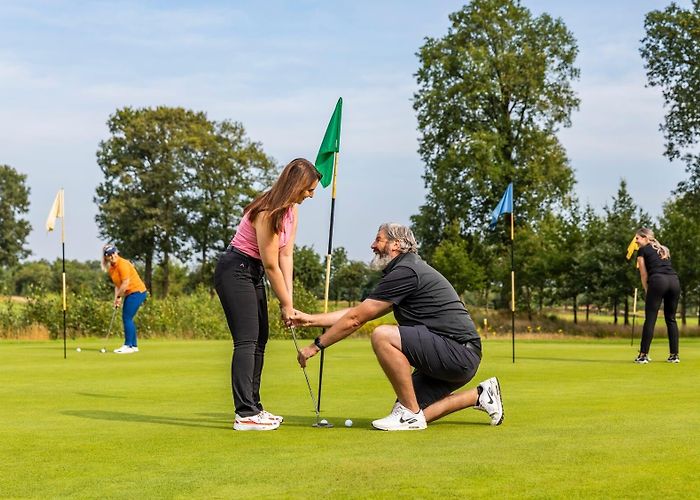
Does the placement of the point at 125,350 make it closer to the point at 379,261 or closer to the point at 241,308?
the point at 241,308

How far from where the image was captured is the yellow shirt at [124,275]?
1900 centimetres

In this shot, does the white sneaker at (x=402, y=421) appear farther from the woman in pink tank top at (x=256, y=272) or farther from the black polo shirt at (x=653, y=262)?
the black polo shirt at (x=653, y=262)

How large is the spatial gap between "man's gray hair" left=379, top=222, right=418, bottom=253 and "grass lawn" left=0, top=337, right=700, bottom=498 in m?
1.38

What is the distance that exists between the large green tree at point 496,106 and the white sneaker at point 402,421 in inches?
1786

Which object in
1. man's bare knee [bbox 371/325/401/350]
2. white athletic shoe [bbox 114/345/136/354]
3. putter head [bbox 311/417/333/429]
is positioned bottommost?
white athletic shoe [bbox 114/345/136/354]

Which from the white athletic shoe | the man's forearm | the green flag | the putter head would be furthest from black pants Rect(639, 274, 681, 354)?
the white athletic shoe

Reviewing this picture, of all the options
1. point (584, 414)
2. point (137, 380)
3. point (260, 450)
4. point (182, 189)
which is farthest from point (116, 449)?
point (182, 189)

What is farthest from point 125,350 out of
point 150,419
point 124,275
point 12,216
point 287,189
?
point 12,216

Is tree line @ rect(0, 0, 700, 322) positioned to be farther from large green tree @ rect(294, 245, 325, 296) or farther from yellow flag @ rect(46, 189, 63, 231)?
yellow flag @ rect(46, 189, 63, 231)

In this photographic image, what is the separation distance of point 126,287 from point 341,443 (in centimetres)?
1309

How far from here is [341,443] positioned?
670cm

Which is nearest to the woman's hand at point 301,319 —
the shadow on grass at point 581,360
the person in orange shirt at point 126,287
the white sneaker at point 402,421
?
the white sneaker at point 402,421

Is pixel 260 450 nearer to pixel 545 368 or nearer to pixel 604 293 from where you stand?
pixel 545 368

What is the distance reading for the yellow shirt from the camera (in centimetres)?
1900
